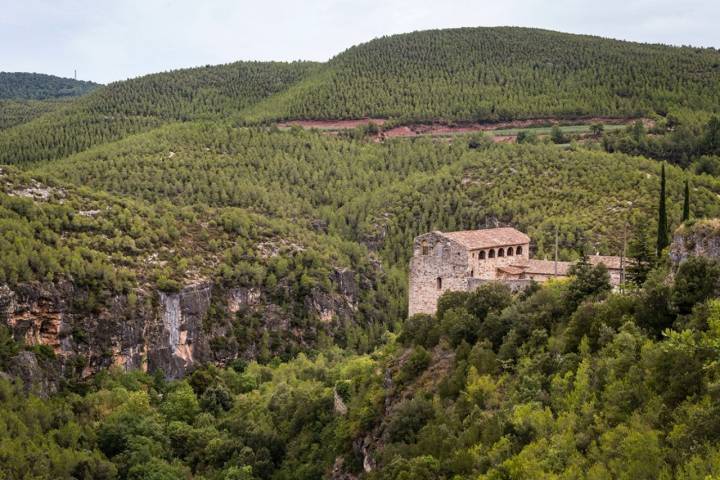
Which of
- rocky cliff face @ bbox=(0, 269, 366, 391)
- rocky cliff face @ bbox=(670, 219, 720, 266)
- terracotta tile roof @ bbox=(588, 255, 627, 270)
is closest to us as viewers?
rocky cliff face @ bbox=(670, 219, 720, 266)

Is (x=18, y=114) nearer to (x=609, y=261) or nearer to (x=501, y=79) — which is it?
(x=501, y=79)

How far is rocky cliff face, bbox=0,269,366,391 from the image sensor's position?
7562cm

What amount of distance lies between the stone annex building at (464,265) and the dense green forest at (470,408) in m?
3.59

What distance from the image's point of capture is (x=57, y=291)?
3063 inches

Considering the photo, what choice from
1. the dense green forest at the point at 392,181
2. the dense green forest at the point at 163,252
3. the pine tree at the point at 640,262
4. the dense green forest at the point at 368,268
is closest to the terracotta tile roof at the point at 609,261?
the dense green forest at the point at 368,268

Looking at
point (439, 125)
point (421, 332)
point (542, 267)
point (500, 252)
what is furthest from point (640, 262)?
point (439, 125)

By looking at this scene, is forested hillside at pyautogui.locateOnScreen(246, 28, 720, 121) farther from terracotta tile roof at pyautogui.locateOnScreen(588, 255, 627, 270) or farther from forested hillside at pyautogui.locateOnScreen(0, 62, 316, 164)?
terracotta tile roof at pyautogui.locateOnScreen(588, 255, 627, 270)

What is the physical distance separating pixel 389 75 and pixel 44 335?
96967 millimetres

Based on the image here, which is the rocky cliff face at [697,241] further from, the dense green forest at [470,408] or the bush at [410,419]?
the bush at [410,419]

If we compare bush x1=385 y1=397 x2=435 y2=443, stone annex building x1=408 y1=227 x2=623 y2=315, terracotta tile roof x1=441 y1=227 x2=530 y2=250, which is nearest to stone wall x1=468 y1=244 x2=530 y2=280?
stone annex building x1=408 y1=227 x2=623 y2=315

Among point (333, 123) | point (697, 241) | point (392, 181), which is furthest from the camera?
point (333, 123)

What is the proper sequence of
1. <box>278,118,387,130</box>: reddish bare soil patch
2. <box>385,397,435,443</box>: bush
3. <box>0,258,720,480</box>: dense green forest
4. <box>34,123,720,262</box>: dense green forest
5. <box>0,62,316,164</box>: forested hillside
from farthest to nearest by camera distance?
1. <box>278,118,387,130</box>: reddish bare soil patch
2. <box>0,62,316,164</box>: forested hillside
3. <box>34,123,720,262</box>: dense green forest
4. <box>385,397,435,443</box>: bush
5. <box>0,258,720,480</box>: dense green forest

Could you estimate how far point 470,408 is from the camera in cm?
3938

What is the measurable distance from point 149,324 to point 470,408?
1889 inches
